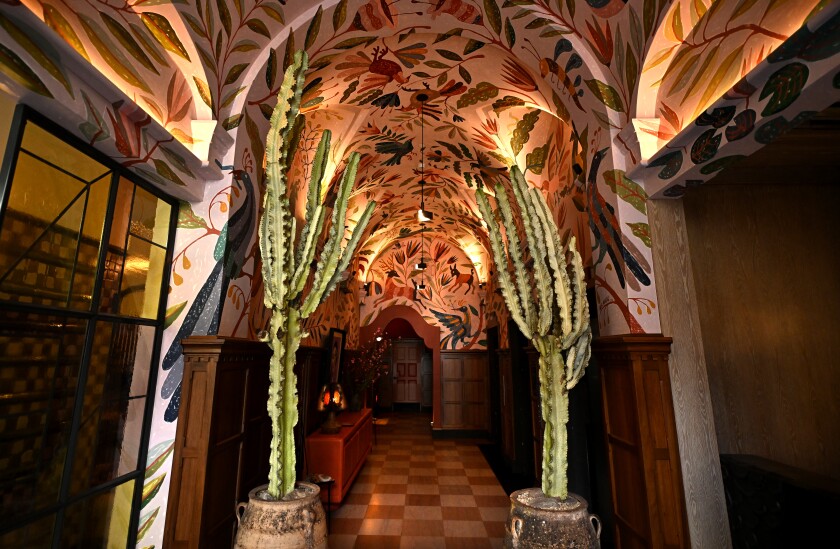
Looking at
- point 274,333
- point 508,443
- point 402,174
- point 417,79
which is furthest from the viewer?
point 508,443

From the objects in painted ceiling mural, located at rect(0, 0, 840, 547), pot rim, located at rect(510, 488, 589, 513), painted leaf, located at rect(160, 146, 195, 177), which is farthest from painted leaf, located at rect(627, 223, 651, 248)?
painted leaf, located at rect(160, 146, 195, 177)

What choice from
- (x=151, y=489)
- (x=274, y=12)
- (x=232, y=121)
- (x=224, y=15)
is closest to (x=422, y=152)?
(x=274, y=12)

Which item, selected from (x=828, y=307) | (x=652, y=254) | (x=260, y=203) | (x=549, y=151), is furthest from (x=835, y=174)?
(x=260, y=203)

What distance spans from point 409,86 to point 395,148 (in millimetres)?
1124

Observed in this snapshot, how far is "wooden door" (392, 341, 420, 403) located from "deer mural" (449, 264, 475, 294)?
419 centimetres

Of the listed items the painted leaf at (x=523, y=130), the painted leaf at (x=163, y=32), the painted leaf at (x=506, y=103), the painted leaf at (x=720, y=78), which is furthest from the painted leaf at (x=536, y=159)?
the painted leaf at (x=163, y=32)

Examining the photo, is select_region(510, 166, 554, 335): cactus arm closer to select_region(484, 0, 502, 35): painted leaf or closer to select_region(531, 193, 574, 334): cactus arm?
select_region(531, 193, 574, 334): cactus arm

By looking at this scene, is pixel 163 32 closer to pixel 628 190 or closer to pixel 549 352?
pixel 549 352

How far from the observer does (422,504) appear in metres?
4.20

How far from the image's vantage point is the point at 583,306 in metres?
1.76

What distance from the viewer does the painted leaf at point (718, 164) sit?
182 centimetres

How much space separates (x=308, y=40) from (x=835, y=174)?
11.7 ft

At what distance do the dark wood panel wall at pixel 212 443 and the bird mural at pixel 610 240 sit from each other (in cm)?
220

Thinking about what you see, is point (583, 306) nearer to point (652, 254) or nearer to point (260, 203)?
point (652, 254)
